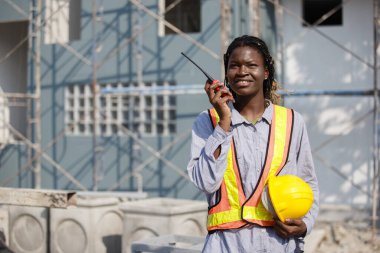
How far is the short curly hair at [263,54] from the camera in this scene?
251 cm

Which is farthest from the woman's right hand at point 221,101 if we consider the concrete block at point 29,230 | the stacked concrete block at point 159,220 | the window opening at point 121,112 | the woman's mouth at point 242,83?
the window opening at point 121,112

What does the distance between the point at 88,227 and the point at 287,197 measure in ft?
15.4

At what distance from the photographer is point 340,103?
1052cm

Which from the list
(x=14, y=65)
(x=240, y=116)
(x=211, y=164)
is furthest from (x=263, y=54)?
(x=14, y=65)

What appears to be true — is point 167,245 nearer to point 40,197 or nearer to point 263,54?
point 40,197

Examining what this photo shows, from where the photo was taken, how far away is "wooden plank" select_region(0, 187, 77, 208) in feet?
11.3

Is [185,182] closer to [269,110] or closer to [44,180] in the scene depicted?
[44,180]

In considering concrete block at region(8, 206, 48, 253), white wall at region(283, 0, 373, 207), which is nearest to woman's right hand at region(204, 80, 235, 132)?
concrete block at region(8, 206, 48, 253)

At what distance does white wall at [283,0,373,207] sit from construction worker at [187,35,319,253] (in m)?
7.85

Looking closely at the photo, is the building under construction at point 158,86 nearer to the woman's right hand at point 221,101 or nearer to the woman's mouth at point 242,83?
the woman's mouth at point 242,83

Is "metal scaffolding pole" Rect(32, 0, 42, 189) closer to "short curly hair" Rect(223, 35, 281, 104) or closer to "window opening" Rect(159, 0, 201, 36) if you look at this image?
"window opening" Rect(159, 0, 201, 36)

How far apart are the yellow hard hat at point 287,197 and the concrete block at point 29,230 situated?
16.6 feet

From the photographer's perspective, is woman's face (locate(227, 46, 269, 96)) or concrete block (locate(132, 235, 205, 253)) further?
concrete block (locate(132, 235, 205, 253))

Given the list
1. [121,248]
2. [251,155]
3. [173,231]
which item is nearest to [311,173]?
[251,155]
